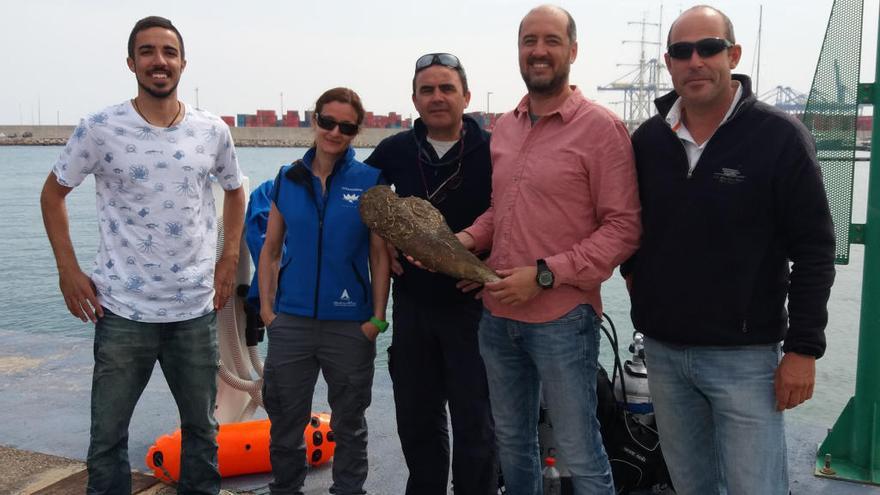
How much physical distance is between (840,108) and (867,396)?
146 cm

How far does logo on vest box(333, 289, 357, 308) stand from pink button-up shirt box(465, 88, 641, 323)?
26.5 inches

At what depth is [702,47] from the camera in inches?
93.8

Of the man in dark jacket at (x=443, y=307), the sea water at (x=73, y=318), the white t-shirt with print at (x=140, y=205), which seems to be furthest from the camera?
the sea water at (x=73, y=318)

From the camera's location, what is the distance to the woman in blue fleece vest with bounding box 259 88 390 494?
10.6 ft

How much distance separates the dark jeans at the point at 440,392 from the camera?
10.6 ft

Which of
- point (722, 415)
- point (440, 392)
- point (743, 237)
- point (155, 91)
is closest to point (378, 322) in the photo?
point (440, 392)

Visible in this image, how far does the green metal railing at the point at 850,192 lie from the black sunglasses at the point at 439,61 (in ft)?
6.50

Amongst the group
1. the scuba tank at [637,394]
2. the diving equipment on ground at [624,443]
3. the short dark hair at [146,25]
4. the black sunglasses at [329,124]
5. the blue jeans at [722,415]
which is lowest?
the diving equipment on ground at [624,443]

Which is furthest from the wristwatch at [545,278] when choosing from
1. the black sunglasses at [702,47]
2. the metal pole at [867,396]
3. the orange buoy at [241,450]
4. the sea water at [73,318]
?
the sea water at [73,318]

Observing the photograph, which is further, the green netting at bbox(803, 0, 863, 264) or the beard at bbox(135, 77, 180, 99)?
the green netting at bbox(803, 0, 863, 264)

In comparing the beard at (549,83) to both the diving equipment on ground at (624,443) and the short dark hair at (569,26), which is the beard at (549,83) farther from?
the diving equipment on ground at (624,443)

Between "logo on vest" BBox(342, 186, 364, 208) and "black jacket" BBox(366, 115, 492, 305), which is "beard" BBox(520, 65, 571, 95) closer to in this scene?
"black jacket" BBox(366, 115, 492, 305)

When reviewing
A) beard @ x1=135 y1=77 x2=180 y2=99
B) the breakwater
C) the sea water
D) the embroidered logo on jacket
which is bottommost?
the sea water

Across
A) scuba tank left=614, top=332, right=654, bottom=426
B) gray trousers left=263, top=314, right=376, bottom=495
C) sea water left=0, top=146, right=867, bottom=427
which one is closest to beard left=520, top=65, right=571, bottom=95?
gray trousers left=263, top=314, right=376, bottom=495
